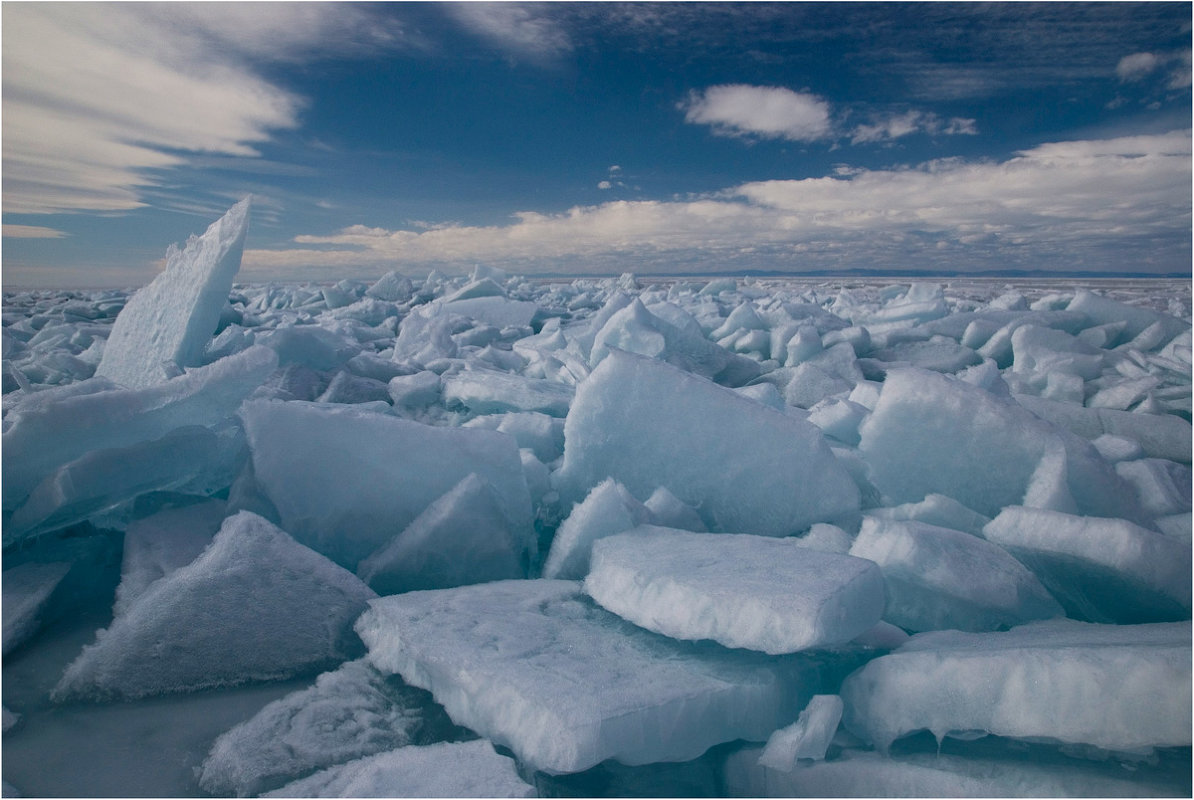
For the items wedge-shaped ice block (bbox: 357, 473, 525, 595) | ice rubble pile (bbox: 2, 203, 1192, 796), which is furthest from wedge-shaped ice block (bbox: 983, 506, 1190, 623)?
wedge-shaped ice block (bbox: 357, 473, 525, 595)

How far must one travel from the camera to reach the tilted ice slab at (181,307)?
8.14 ft

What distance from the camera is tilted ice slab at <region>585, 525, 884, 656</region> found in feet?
3.56

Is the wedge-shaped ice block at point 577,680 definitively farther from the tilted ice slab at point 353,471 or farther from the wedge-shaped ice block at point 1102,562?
the wedge-shaped ice block at point 1102,562

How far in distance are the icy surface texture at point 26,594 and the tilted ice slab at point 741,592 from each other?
116cm

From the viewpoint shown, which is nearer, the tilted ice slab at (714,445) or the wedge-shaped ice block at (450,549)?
the wedge-shaped ice block at (450,549)

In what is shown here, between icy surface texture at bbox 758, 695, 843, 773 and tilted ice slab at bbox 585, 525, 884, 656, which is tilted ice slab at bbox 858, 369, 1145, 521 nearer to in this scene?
tilted ice slab at bbox 585, 525, 884, 656

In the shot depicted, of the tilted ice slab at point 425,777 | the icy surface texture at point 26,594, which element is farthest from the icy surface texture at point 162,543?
the tilted ice slab at point 425,777

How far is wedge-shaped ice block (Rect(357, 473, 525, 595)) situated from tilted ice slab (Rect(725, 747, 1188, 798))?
0.81 meters

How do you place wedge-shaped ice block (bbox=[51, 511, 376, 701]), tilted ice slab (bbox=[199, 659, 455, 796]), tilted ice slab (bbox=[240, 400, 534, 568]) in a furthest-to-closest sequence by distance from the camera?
tilted ice slab (bbox=[240, 400, 534, 568]) → wedge-shaped ice block (bbox=[51, 511, 376, 701]) → tilted ice slab (bbox=[199, 659, 455, 796])

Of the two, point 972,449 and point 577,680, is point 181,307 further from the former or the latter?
point 972,449

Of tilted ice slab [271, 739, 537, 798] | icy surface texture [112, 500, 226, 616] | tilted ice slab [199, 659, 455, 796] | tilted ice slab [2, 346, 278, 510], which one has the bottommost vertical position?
tilted ice slab [199, 659, 455, 796]

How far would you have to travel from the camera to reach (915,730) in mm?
1064

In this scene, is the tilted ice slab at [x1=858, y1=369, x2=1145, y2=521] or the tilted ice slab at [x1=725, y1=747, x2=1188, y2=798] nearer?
the tilted ice slab at [x1=725, y1=747, x2=1188, y2=798]

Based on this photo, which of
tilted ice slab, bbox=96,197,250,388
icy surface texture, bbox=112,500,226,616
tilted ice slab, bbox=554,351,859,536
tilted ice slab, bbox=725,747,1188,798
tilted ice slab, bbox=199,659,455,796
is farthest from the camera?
tilted ice slab, bbox=96,197,250,388
